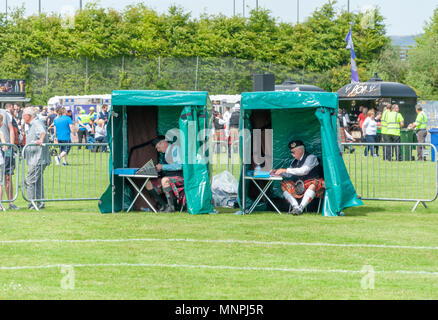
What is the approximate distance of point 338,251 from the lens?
9.45 meters

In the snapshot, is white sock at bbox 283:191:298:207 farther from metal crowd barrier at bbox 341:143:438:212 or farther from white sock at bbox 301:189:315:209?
metal crowd barrier at bbox 341:143:438:212

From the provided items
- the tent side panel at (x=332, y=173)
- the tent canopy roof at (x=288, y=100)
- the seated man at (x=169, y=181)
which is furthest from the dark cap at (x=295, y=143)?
Answer: the seated man at (x=169, y=181)

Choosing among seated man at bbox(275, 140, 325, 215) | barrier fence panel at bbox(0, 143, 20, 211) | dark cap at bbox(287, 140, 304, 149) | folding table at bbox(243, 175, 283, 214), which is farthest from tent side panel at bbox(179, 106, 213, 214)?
barrier fence panel at bbox(0, 143, 20, 211)

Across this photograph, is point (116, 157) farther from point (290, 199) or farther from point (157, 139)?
point (290, 199)

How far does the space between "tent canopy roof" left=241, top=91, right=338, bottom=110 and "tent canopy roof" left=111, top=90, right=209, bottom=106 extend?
811 millimetres

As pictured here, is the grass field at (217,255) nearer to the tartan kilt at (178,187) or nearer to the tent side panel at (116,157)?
the tent side panel at (116,157)

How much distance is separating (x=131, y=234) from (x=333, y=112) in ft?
14.4

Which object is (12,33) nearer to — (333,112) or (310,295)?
(333,112)

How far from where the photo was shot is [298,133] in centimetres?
1438

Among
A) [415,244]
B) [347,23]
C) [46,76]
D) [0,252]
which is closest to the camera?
[0,252]

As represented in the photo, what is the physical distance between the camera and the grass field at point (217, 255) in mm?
7188

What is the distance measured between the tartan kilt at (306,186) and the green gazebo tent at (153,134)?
4.36ft
